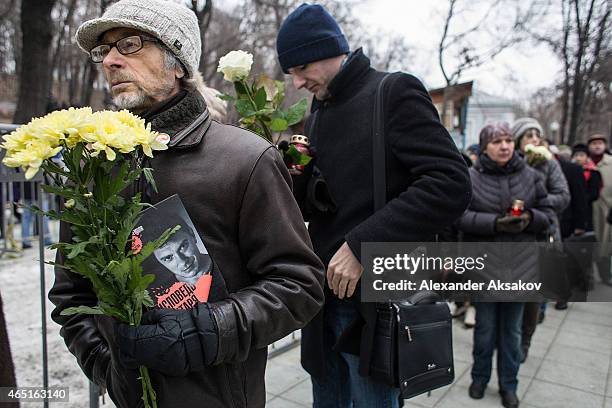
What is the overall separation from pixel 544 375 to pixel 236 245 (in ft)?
11.9

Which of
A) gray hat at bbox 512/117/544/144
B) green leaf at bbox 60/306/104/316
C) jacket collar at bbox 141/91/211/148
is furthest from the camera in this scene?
gray hat at bbox 512/117/544/144

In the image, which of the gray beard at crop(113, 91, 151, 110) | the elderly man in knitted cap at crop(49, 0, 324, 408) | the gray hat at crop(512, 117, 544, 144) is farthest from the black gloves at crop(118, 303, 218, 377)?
the gray hat at crop(512, 117, 544, 144)

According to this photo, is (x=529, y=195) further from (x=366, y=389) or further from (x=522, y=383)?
(x=366, y=389)

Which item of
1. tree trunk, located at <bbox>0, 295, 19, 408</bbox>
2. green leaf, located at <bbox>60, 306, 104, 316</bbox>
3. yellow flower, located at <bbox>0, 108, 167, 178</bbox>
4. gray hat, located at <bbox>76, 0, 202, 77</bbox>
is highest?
gray hat, located at <bbox>76, 0, 202, 77</bbox>

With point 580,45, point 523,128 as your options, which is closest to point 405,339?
point 523,128

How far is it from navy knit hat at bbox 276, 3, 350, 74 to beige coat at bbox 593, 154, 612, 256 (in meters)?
6.80

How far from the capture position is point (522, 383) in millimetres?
3928

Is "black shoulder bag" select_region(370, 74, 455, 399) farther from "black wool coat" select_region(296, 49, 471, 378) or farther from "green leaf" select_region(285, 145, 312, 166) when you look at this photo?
"green leaf" select_region(285, 145, 312, 166)

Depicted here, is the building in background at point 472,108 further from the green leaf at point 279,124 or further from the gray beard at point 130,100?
the gray beard at point 130,100

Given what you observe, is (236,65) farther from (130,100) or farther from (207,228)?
(207,228)

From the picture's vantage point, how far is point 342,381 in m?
2.29

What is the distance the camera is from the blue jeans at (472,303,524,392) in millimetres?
3529

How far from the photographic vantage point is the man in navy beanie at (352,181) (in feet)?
6.38

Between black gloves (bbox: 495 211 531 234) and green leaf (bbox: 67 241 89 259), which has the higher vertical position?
green leaf (bbox: 67 241 89 259)
